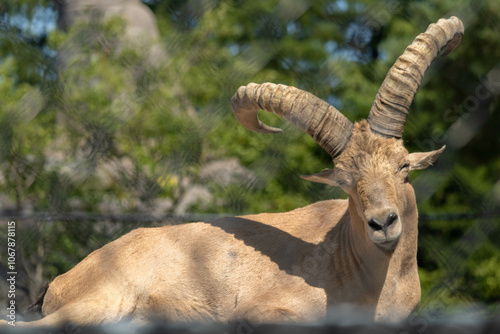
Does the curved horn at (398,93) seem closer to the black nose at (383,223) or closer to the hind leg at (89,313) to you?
the black nose at (383,223)

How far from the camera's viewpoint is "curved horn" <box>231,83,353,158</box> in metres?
3.30

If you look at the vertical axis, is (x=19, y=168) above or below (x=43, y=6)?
below

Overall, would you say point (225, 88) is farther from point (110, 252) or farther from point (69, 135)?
point (110, 252)

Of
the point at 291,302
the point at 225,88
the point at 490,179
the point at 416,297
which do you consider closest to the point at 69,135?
the point at 225,88

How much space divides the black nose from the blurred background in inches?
81.2

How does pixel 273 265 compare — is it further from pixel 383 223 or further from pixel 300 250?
pixel 383 223

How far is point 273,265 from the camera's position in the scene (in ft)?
12.4

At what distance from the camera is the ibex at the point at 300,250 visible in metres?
3.25

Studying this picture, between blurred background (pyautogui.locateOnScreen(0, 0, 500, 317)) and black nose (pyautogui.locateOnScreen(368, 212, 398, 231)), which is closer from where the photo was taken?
black nose (pyautogui.locateOnScreen(368, 212, 398, 231))

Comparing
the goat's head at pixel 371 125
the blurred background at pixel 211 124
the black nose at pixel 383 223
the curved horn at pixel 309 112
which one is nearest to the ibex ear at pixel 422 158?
the goat's head at pixel 371 125

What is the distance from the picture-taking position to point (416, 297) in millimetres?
3549

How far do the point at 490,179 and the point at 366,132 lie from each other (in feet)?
10.6

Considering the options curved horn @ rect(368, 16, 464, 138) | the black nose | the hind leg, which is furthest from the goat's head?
the hind leg

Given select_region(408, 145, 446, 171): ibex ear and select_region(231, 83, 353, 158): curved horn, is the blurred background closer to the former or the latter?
select_region(231, 83, 353, 158): curved horn
